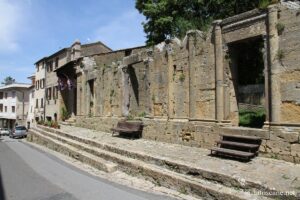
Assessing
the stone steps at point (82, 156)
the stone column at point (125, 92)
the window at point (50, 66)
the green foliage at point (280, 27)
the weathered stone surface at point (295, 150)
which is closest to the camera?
the weathered stone surface at point (295, 150)

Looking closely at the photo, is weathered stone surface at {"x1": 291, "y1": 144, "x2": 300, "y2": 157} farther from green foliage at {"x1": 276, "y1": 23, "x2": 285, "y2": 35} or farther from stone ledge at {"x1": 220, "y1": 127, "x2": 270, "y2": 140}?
green foliage at {"x1": 276, "y1": 23, "x2": 285, "y2": 35}

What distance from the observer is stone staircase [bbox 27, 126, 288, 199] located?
20.8ft

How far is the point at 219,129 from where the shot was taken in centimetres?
966

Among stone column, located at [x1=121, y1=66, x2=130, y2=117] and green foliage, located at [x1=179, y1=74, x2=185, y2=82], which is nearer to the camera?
green foliage, located at [x1=179, y1=74, x2=185, y2=82]

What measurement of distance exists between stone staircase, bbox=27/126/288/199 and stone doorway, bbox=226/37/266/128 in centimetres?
347

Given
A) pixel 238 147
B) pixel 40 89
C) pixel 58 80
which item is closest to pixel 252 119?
pixel 238 147

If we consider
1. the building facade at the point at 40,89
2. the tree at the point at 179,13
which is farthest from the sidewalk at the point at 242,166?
the building facade at the point at 40,89

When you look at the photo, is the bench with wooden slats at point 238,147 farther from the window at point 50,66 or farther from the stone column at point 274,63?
the window at point 50,66

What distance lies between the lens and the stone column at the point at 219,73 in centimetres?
980

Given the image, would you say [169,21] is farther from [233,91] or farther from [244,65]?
[233,91]

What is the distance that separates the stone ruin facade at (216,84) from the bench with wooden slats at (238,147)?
0.22 meters

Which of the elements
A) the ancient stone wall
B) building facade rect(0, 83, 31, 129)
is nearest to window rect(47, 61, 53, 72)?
building facade rect(0, 83, 31, 129)

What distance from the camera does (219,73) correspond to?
389 inches

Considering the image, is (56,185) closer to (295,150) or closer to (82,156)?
(82,156)
